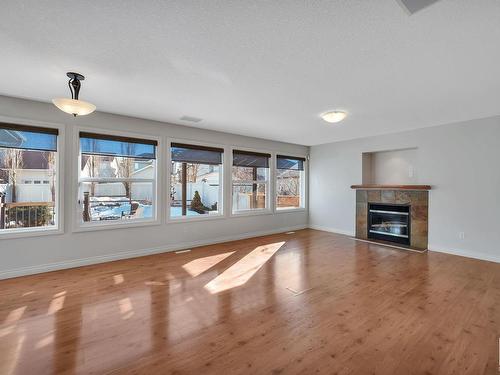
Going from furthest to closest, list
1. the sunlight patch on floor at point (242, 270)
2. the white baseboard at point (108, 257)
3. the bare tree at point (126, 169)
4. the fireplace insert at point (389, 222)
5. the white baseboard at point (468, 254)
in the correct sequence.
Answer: the fireplace insert at point (389, 222) → the bare tree at point (126, 169) → the white baseboard at point (468, 254) → the white baseboard at point (108, 257) → the sunlight patch on floor at point (242, 270)

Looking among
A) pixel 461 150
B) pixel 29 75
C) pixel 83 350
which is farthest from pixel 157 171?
pixel 461 150

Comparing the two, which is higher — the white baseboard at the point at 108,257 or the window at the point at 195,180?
the window at the point at 195,180

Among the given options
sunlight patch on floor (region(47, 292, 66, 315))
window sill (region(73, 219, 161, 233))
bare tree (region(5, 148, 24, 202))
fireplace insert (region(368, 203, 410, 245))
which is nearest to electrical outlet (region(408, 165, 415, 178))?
fireplace insert (region(368, 203, 410, 245))

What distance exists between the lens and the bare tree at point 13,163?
137 inches

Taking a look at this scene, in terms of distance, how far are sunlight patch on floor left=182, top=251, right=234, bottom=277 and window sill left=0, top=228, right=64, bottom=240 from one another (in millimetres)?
1935

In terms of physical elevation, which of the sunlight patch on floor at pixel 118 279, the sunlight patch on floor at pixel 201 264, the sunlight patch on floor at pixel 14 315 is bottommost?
the sunlight patch on floor at pixel 14 315

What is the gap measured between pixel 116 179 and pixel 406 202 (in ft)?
18.6

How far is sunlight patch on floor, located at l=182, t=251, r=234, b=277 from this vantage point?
12.0 feet

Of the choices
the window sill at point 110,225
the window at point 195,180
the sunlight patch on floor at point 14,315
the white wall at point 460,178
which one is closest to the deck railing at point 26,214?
the window sill at point 110,225

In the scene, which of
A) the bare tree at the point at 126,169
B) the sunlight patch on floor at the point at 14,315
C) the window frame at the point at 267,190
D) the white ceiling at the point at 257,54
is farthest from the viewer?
the window frame at the point at 267,190

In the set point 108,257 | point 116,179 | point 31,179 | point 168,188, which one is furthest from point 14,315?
point 168,188

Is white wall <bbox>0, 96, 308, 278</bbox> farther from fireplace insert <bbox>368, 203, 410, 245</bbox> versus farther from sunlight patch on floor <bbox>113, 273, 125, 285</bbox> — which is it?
fireplace insert <bbox>368, 203, 410, 245</bbox>

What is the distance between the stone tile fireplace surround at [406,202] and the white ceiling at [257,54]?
6.02ft

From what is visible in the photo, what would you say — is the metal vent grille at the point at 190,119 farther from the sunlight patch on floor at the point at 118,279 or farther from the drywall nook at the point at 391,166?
the drywall nook at the point at 391,166
